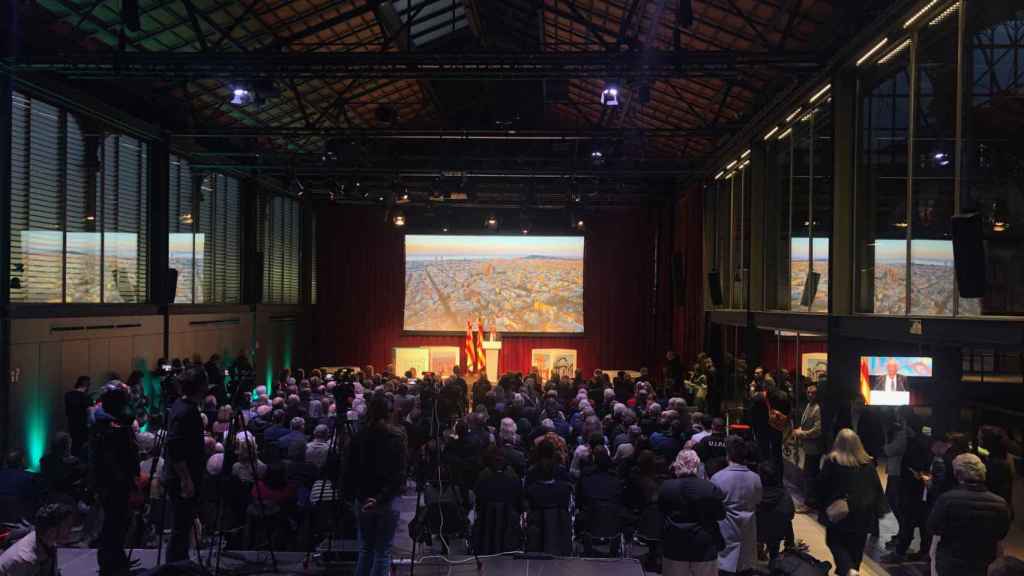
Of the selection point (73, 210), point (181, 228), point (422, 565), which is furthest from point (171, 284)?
point (422, 565)

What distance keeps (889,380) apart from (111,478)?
928cm

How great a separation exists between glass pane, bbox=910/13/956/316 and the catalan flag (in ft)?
7.85

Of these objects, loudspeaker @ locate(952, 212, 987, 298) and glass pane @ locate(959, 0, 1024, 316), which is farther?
glass pane @ locate(959, 0, 1024, 316)

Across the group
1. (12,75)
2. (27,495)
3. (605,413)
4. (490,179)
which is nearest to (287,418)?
(27,495)

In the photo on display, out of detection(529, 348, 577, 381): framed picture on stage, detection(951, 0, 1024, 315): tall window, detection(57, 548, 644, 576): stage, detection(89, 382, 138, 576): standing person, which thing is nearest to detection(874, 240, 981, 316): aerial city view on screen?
detection(951, 0, 1024, 315): tall window

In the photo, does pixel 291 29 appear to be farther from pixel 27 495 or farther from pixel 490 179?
pixel 27 495

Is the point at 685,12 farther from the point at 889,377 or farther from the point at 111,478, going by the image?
the point at 111,478

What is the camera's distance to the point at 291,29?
15742mm

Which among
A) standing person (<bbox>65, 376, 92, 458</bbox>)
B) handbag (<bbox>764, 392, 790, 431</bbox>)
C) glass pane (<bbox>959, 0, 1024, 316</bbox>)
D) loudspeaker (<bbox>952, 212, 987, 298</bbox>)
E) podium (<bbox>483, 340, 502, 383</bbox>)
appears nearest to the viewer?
loudspeaker (<bbox>952, 212, 987, 298</bbox>)

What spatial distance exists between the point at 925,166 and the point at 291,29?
1215 centimetres

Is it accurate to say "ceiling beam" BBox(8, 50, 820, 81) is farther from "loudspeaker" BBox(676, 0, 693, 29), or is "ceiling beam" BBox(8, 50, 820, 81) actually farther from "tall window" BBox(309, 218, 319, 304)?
"tall window" BBox(309, 218, 319, 304)

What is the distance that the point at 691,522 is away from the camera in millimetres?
5539

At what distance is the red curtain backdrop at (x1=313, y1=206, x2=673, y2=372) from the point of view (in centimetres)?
2639

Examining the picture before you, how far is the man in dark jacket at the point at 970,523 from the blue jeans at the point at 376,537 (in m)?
3.58
